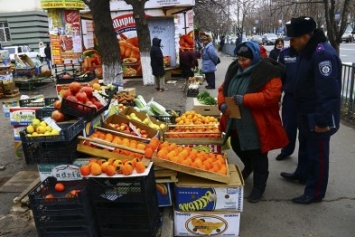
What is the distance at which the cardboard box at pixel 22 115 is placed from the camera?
5242 mm

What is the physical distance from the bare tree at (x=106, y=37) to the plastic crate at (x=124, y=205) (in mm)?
7486

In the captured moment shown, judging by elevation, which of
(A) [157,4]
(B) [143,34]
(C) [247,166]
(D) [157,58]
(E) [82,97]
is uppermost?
(A) [157,4]

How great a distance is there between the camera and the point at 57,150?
329 cm

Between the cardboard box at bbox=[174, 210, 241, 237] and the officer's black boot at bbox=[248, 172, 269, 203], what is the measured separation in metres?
0.78

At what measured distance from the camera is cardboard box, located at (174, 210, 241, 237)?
335 centimetres

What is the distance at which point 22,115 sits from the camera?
5289 mm

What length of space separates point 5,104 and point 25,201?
93.9 inches

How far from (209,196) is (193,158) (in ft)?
1.56

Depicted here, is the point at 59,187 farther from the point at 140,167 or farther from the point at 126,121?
the point at 126,121

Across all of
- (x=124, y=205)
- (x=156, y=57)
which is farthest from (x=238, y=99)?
(x=156, y=57)

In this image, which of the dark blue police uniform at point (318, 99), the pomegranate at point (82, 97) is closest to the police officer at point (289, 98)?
the dark blue police uniform at point (318, 99)

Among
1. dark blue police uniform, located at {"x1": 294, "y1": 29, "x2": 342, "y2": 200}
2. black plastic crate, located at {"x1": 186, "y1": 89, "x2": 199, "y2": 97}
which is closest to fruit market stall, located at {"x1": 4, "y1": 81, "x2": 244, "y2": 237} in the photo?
dark blue police uniform, located at {"x1": 294, "y1": 29, "x2": 342, "y2": 200}

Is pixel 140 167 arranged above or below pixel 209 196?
above

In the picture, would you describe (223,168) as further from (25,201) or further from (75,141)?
(25,201)
